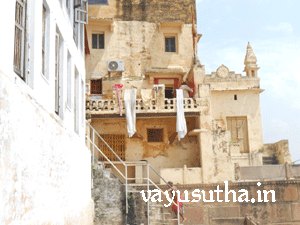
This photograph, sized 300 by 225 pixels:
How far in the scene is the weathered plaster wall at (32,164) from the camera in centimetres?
423

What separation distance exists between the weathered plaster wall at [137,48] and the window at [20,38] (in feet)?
47.3

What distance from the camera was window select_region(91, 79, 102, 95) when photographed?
20.2m

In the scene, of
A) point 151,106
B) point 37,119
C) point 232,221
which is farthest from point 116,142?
point 37,119

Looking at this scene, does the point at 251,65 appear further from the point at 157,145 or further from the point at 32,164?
the point at 32,164

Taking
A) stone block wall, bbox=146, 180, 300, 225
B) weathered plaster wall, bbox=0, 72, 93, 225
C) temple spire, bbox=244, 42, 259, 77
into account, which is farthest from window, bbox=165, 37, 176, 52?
weathered plaster wall, bbox=0, 72, 93, 225

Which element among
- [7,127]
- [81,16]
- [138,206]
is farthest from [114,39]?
[7,127]

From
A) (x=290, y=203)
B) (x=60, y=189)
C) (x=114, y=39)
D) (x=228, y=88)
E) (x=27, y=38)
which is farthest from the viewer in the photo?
(x=228, y=88)

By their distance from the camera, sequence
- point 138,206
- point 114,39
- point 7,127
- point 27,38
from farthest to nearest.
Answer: point 114,39 < point 138,206 < point 27,38 < point 7,127

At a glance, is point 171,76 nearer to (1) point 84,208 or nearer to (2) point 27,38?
(1) point 84,208

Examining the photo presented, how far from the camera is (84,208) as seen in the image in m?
10.4

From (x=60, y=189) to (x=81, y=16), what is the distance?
22.5 feet

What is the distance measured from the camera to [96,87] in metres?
20.4

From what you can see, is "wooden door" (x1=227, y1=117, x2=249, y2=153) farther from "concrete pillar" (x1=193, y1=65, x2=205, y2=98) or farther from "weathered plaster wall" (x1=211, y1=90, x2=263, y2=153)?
"concrete pillar" (x1=193, y1=65, x2=205, y2=98)

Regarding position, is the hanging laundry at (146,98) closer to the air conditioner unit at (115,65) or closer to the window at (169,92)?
the air conditioner unit at (115,65)
